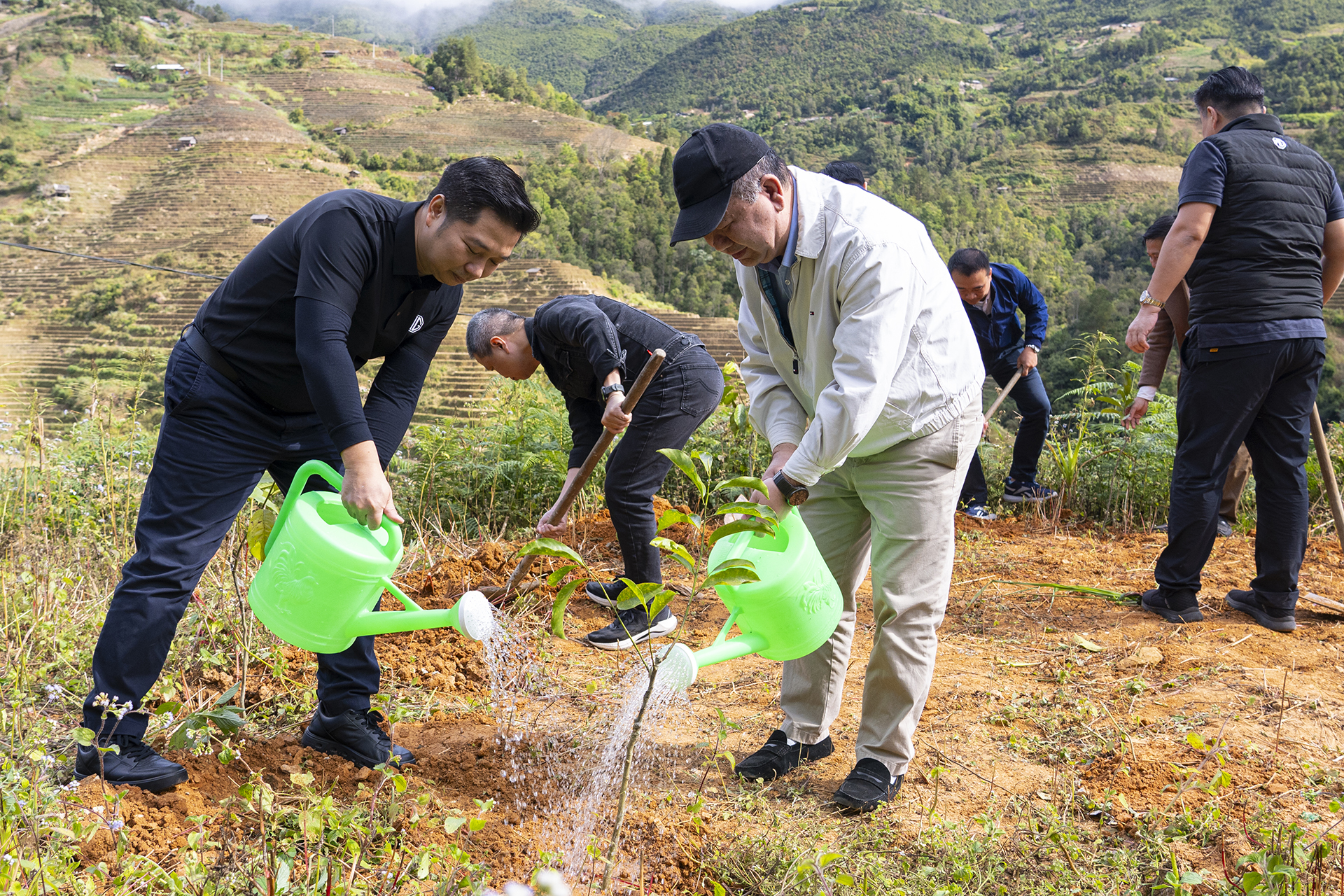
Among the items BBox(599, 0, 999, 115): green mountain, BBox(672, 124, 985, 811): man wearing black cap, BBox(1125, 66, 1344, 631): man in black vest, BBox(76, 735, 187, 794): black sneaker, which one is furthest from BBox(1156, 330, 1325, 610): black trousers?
BBox(599, 0, 999, 115): green mountain

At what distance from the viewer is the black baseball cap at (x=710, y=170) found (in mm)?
1637

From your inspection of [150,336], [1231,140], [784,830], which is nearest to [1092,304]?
[1231,140]

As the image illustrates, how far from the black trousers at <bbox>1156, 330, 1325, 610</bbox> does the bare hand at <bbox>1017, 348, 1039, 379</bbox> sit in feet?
5.50

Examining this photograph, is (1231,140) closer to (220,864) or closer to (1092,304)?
(220,864)

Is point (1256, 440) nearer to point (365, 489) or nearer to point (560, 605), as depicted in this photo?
point (560, 605)

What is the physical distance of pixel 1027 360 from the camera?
4.75m

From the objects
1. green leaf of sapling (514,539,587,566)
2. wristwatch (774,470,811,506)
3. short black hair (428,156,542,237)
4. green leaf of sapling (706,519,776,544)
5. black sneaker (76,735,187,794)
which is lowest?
black sneaker (76,735,187,794)

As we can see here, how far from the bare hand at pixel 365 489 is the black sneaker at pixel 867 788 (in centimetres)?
122

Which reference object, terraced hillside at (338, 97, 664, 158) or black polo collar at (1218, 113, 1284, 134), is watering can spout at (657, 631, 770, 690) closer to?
black polo collar at (1218, 113, 1284, 134)

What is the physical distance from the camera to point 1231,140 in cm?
287

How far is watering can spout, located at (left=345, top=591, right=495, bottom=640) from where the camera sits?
1585 millimetres

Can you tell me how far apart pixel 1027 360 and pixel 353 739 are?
4.00m

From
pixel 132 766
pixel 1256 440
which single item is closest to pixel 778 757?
pixel 132 766

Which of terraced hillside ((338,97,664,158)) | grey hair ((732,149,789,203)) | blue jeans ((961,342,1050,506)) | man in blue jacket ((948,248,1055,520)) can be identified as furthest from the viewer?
terraced hillside ((338,97,664,158))
